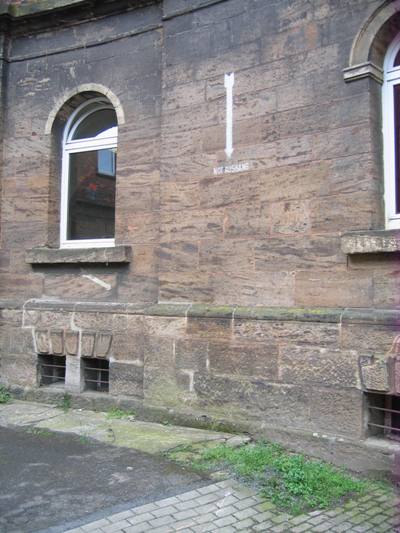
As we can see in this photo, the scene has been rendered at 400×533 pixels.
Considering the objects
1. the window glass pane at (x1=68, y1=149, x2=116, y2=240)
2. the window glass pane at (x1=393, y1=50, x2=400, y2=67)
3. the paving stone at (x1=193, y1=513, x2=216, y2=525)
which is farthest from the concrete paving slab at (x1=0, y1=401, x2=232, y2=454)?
the window glass pane at (x1=393, y1=50, x2=400, y2=67)

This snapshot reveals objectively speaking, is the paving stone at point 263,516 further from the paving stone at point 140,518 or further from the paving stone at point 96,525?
the paving stone at point 96,525

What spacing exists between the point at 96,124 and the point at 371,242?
441cm

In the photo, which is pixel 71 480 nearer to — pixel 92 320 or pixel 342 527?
pixel 342 527

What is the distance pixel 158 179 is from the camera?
6.70 meters

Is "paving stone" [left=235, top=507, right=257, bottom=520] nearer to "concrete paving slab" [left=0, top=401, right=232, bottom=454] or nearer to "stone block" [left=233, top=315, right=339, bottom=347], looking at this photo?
"concrete paving slab" [left=0, top=401, right=232, bottom=454]

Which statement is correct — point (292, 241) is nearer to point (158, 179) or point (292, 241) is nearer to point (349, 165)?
point (349, 165)

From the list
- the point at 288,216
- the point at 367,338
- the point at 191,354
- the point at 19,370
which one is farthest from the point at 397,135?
the point at 19,370

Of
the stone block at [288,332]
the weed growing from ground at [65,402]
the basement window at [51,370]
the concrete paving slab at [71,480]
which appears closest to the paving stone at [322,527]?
the concrete paving slab at [71,480]

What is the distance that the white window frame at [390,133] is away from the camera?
5.21m

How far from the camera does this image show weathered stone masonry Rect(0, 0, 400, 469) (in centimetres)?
511

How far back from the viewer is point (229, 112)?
6.05 meters

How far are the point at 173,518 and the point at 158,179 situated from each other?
13.1 ft

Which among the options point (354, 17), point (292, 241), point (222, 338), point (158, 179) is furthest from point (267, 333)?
point (354, 17)

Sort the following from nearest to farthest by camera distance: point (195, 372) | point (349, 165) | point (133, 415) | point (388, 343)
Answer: point (388, 343) < point (349, 165) < point (195, 372) < point (133, 415)
